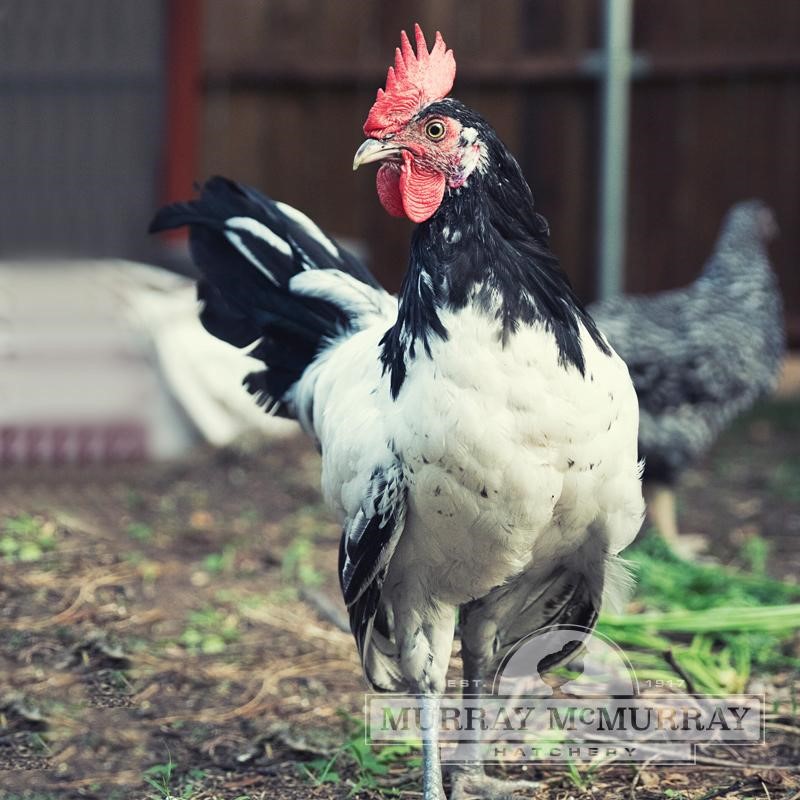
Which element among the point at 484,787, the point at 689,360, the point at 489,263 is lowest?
the point at 484,787

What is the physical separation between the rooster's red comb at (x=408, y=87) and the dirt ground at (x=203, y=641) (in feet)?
5.41

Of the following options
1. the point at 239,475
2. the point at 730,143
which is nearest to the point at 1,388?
the point at 239,475

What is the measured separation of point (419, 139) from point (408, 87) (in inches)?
6.2

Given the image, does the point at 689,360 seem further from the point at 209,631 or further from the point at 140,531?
the point at 140,531

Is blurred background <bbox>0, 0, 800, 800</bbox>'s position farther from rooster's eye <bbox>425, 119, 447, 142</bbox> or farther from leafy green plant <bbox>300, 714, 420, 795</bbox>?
rooster's eye <bbox>425, 119, 447, 142</bbox>

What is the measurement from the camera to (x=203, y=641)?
4262mm

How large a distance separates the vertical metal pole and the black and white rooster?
13.9ft

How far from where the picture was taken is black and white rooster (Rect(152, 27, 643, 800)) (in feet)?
8.54

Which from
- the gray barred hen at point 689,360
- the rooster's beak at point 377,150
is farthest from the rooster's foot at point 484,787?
the gray barred hen at point 689,360

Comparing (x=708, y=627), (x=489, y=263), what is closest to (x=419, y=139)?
(x=489, y=263)

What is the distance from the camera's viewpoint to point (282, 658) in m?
4.15

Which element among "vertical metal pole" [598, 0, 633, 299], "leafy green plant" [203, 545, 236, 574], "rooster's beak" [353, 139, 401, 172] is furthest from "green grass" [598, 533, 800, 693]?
"vertical metal pole" [598, 0, 633, 299]

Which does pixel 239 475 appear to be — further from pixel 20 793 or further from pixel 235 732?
pixel 20 793

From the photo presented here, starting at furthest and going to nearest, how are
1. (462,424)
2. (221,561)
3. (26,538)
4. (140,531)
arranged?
(140,531)
(221,561)
(26,538)
(462,424)
